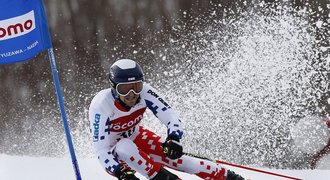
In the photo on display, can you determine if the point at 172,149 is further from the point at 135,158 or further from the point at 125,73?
the point at 125,73

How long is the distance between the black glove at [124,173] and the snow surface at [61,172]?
5.13ft

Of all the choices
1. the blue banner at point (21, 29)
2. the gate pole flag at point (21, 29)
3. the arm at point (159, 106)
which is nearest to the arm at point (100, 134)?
the arm at point (159, 106)

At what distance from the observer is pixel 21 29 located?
3986 mm

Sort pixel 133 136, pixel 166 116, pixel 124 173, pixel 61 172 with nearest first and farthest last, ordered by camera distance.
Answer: pixel 124 173, pixel 166 116, pixel 133 136, pixel 61 172

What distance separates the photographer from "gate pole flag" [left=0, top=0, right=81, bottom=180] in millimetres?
3936

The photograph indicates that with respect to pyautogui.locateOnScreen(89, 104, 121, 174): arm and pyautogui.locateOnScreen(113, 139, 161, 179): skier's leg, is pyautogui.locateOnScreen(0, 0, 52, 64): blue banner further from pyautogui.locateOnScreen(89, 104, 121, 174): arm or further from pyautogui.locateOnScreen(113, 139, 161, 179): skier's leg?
pyautogui.locateOnScreen(113, 139, 161, 179): skier's leg

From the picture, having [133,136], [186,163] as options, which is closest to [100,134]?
[133,136]

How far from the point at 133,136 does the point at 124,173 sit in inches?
22.5

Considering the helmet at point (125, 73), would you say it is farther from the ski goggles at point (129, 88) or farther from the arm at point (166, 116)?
the arm at point (166, 116)

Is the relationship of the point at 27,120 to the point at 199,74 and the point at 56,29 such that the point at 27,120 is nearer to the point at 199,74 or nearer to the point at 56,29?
the point at 56,29

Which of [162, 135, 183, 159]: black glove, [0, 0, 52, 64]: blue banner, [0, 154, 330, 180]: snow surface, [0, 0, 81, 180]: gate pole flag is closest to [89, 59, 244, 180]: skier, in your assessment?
[162, 135, 183, 159]: black glove

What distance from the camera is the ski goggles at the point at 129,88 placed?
368 cm

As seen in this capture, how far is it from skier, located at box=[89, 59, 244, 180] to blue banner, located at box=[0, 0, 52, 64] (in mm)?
652

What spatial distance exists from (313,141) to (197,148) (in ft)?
7.38
